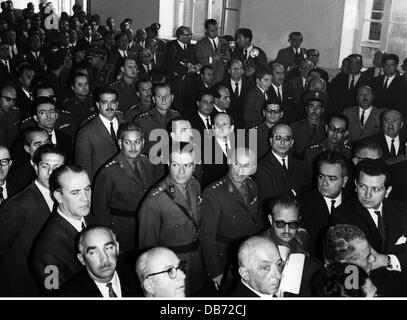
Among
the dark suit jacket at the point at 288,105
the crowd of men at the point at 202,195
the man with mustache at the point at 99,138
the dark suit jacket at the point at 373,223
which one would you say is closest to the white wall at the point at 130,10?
the crowd of men at the point at 202,195

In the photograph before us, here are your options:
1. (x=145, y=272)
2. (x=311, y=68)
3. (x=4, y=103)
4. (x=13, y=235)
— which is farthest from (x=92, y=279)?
(x=311, y=68)

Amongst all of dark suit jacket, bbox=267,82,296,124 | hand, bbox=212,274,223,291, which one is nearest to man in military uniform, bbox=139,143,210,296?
hand, bbox=212,274,223,291

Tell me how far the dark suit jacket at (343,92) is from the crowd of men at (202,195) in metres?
0.05

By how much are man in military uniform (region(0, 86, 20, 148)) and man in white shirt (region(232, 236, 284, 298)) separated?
373 cm

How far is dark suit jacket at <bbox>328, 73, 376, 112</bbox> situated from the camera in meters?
7.47

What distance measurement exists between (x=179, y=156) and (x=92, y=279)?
1186 mm

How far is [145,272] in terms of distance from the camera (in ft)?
8.66

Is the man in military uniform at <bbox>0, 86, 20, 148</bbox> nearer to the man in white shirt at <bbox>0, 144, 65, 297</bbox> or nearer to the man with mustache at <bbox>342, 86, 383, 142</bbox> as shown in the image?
the man in white shirt at <bbox>0, 144, 65, 297</bbox>

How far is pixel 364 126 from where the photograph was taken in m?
6.25

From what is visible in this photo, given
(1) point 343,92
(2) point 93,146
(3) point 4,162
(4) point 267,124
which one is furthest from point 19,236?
(1) point 343,92

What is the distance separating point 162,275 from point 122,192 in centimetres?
170

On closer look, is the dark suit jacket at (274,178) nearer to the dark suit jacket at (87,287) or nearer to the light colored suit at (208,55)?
the dark suit jacket at (87,287)

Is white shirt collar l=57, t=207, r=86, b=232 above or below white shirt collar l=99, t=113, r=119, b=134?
below

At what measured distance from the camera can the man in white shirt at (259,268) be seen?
2.71 meters
